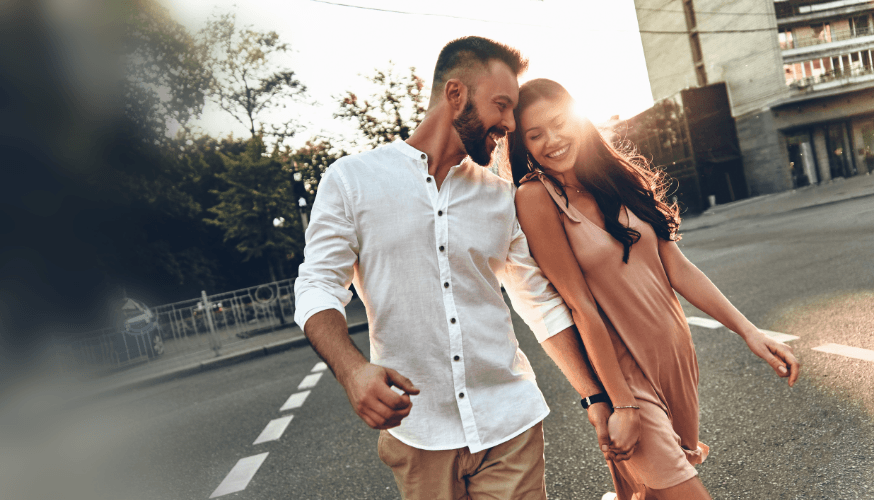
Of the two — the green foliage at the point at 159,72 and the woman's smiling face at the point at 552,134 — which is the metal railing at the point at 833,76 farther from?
the woman's smiling face at the point at 552,134

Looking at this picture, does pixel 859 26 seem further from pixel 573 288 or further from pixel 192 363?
pixel 573 288

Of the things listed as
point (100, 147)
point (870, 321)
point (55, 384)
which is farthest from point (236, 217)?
point (870, 321)

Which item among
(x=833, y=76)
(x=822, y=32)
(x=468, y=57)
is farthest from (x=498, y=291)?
(x=822, y=32)

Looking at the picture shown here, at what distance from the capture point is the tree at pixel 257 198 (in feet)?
64.7

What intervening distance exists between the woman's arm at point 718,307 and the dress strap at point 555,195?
383mm

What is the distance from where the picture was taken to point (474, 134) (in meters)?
1.83

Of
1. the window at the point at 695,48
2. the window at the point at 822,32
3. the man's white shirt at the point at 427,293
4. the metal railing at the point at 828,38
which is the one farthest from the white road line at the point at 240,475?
the window at the point at 822,32

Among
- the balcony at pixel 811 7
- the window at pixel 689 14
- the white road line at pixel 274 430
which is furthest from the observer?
the window at pixel 689 14

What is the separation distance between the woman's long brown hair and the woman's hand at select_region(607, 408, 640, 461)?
0.56m

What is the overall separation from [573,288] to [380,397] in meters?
0.79

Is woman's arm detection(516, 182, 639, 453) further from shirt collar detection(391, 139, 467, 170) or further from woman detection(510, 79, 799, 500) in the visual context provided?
shirt collar detection(391, 139, 467, 170)

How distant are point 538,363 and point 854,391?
2847 mm

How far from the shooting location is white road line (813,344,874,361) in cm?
412

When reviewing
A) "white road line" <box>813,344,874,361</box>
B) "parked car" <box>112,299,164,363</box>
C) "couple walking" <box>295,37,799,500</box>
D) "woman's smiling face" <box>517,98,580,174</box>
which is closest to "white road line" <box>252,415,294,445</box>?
"couple walking" <box>295,37,799,500</box>
